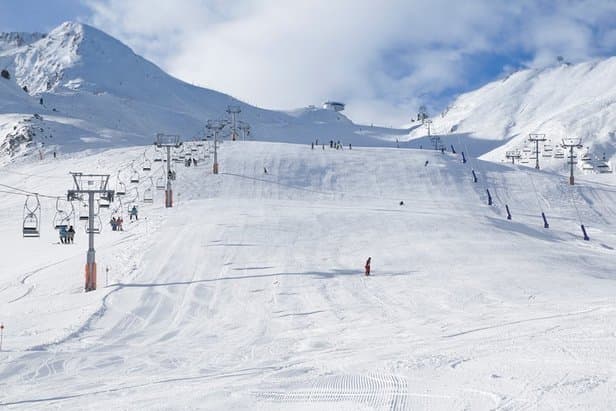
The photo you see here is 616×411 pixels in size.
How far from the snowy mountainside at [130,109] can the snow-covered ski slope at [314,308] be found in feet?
139

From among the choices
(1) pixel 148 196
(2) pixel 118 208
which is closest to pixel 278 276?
(2) pixel 118 208

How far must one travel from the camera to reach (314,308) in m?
17.6

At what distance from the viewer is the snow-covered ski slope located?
9094 millimetres

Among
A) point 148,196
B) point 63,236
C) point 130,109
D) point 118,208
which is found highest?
point 130,109

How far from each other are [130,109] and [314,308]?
106 meters

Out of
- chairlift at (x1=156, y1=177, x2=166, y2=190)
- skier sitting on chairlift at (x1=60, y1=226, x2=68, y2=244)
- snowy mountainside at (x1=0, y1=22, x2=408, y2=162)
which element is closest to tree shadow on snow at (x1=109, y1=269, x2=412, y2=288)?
skier sitting on chairlift at (x1=60, y1=226, x2=68, y2=244)

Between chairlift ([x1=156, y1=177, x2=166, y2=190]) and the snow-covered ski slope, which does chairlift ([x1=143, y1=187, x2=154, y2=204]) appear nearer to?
the snow-covered ski slope

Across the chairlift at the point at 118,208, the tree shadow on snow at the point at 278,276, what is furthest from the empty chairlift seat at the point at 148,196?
the tree shadow on snow at the point at 278,276

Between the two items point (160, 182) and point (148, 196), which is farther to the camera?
point (160, 182)

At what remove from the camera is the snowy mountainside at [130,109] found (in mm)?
87050

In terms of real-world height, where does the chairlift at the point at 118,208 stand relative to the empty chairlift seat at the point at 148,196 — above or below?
below

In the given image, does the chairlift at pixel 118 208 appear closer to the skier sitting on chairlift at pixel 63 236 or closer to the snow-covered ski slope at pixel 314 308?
the snow-covered ski slope at pixel 314 308

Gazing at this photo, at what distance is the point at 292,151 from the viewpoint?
5791 cm

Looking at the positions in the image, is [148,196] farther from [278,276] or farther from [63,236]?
[278,276]
